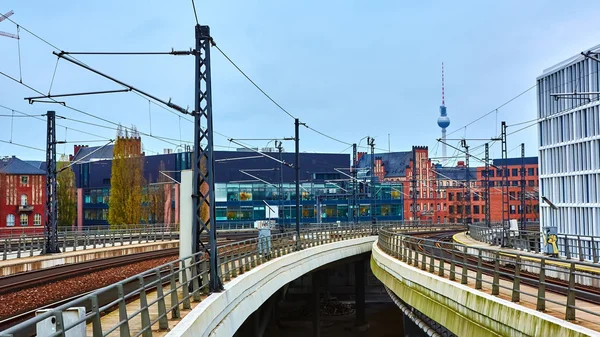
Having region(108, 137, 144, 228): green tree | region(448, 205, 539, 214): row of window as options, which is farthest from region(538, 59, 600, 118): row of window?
region(448, 205, 539, 214): row of window

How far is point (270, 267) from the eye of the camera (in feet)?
89.9

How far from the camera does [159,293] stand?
12719 mm

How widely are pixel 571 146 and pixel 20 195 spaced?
2399 inches

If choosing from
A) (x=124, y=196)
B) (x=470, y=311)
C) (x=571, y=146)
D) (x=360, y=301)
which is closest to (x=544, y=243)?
(x=360, y=301)

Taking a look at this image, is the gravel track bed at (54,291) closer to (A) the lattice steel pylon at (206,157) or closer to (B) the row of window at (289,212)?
(A) the lattice steel pylon at (206,157)

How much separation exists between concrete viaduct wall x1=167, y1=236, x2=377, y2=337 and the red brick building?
53.2 m

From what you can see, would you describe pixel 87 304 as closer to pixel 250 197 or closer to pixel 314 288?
pixel 314 288

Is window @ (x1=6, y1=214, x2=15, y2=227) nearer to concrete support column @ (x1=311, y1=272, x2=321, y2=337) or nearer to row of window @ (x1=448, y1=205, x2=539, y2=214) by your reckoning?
concrete support column @ (x1=311, y1=272, x2=321, y2=337)

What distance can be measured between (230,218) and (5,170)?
3249 centimetres

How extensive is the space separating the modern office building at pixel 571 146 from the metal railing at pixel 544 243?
4.13 meters

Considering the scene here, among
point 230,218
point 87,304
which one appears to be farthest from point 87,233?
point 230,218

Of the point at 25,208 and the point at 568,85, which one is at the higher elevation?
the point at 568,85

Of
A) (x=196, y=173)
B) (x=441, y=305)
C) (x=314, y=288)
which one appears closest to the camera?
(x=196, y=173)

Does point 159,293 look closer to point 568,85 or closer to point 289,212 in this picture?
point 568,85
